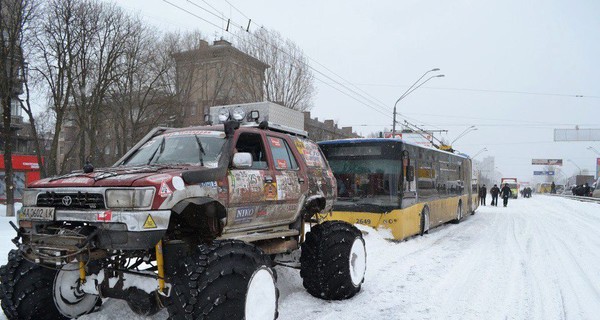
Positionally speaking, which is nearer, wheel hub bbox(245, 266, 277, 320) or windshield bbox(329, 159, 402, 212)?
wheel hub bbox(245, 266, 277, 320)

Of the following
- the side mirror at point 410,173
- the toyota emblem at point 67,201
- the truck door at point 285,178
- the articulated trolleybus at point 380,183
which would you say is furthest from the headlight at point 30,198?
the side mirror at point 410,173

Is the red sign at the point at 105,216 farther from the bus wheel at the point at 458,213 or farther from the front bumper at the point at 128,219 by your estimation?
the bus wheel at the point at 458,213

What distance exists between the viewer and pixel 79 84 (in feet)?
73.6

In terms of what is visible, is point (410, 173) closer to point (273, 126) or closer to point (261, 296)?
point (273, 126)

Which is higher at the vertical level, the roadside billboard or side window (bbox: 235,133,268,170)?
the roadside billboard

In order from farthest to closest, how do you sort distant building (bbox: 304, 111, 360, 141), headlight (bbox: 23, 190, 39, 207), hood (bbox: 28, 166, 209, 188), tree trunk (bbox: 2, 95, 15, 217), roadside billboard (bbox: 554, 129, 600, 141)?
distant building (bbox: 304, 111, 360, 141) → roadside billboard (bbox: 554, 129, 600, 141) → tree trunk (bbox: 2, 95, 15, 217) → headlight (bbox: 23, 190, 39, 207) → hood (bbox: 28, 166, 209, 188)

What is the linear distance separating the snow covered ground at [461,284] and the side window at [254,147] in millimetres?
1894

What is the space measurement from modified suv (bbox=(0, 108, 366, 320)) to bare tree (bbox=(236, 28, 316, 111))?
28753 mm

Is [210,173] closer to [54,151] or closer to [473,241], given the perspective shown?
[473,241]

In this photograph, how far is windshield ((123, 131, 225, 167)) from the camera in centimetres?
505

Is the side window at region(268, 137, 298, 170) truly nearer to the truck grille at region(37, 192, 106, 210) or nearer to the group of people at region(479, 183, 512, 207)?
the truck grille at region(37, 192, 106, 210)

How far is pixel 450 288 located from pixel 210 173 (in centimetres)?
458

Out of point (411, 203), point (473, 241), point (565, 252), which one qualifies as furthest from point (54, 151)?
point (565, 252)

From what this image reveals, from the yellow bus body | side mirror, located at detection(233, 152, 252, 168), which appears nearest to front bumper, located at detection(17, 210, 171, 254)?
side mirror, located at detection(233, 152, 252, 168)
